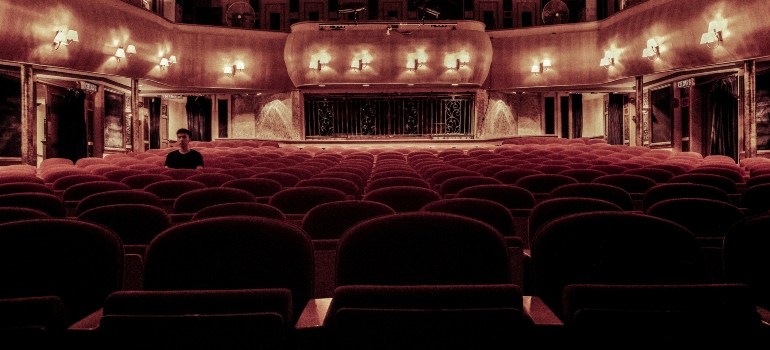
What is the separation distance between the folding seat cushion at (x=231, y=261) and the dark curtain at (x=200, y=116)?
83.9 ft

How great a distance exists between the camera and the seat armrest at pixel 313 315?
1.92m

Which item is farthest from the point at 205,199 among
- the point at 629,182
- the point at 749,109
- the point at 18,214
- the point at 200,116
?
the point at 200,116

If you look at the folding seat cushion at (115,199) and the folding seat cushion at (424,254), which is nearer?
the folding seat cushion at (424,254)

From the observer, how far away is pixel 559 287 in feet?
7.82

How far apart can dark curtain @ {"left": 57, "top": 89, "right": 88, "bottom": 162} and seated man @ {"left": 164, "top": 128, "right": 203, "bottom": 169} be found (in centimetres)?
1131

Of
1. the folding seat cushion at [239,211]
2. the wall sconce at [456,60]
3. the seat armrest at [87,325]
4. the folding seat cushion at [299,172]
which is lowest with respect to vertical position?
the seat armrest at [87,325]

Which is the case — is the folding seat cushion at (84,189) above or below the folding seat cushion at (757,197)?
above

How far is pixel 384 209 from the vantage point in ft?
12.1

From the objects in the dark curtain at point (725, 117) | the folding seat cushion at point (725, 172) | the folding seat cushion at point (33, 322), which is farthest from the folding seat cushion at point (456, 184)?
the dark curtain at point (725, 117)

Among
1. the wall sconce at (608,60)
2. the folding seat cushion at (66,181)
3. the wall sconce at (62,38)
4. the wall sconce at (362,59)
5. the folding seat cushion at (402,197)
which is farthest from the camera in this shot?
the wall sconce at (362,59)

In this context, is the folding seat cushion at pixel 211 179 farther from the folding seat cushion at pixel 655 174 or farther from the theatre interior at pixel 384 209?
the folding seat cushion at pixel 655 174

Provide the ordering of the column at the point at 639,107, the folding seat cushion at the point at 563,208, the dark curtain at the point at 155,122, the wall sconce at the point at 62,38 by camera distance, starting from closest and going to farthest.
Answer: the folding seat cushion at the point at 563,208 < the wall sconce at the point at 62,38 < the column at the point at 639,107 < the dark curtain at the point at 155,122

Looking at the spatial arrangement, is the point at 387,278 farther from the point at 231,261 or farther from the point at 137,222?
the point at 137,222

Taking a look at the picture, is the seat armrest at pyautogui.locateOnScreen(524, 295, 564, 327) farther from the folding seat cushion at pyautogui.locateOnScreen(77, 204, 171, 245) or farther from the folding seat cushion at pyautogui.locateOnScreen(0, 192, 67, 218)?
the folding seat cushion at pyautogui.locateOnScreen(0, 192, 67, 218)
